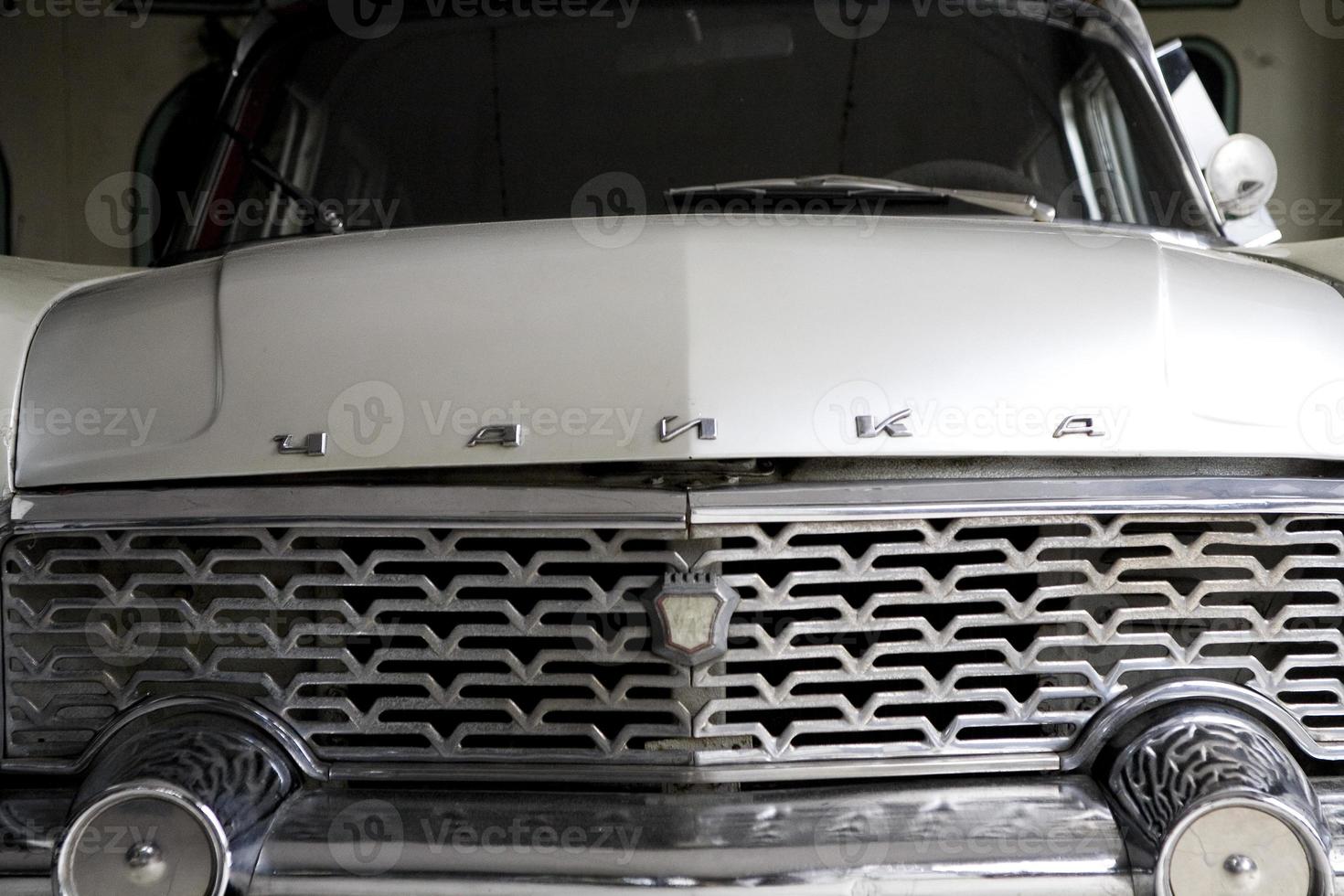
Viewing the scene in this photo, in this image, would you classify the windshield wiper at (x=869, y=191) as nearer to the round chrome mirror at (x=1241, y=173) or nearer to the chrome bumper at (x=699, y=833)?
the round chrome mirror at (x=1241, y=173)

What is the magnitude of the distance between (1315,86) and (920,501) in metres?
5.77

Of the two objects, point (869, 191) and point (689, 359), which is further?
point (869, 191)

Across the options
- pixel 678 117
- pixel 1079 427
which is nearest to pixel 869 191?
pixel 678 117

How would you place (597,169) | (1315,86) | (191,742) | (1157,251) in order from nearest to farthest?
1. (191,742)
2. (1157,251)
3. (597,169)
4. (1315,86)

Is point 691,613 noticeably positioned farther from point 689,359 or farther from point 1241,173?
point 1241,173

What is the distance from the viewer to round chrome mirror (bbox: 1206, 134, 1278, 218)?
255cm

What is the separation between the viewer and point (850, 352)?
1.46 meters

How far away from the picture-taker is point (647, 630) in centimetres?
147

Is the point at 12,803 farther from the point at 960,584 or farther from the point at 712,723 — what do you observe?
the point at 960,584

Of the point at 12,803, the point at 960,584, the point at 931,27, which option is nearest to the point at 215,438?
the point at 12,803

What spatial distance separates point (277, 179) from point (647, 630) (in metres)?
1.52

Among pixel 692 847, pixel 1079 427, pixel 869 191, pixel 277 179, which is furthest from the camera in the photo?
pixel 277 179

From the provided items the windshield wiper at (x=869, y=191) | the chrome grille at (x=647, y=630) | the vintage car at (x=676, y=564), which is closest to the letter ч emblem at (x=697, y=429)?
the vintage car at (x=676, y=564)

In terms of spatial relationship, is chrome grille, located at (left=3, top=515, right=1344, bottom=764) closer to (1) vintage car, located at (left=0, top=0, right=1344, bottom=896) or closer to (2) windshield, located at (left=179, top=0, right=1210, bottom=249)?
(1) vintage car, located at (left=0, top=0, right=1344, bottom=896)
